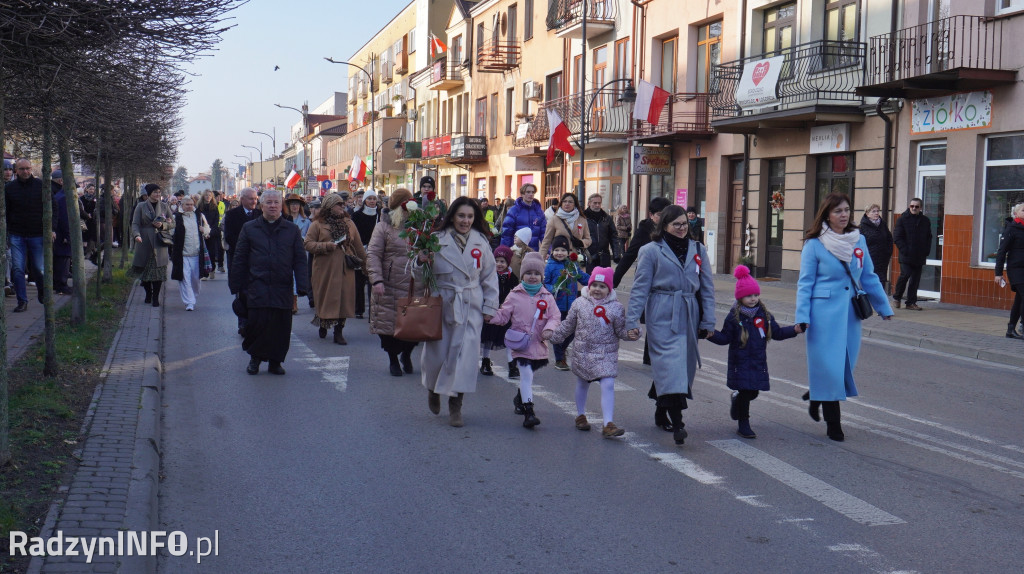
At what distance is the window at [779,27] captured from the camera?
24422 mm

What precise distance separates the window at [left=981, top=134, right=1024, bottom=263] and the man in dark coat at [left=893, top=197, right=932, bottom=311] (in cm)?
131

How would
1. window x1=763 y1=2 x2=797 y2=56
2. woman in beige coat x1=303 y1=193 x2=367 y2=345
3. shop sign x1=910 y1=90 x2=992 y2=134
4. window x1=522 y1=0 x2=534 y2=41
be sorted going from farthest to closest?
window x1=522 y1=0 x2=534 y2=41
window x1=763 y1=2 x2=797 y2=56
shop sign x1=910 y1=90 x2=992 y2=134
woman in beige coat x1=303 y1=193 x2=367 y2=345

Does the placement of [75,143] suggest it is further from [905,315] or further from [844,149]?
[844,149]

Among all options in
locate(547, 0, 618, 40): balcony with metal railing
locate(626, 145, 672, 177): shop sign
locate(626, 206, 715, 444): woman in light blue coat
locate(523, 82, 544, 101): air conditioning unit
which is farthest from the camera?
locate(523, 82, 544, 101): air conditioning unit

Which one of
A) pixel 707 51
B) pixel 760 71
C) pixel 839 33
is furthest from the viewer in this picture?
pixel 707 51

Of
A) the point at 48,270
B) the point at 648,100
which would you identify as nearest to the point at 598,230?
the point at 48,270

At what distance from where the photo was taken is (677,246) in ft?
24.8

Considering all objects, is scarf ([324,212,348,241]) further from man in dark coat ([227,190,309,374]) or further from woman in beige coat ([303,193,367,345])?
man in dark coat ([227,190,309,374])

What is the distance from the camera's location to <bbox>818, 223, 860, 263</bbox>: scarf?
7.59 metres

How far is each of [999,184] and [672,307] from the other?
13.2 metres

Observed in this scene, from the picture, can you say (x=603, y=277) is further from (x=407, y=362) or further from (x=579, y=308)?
(x=407, y=362)

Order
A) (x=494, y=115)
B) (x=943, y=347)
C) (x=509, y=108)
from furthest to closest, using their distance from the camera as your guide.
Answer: (x=494, y=115), (x=509, y=108), (x=943, y=347)

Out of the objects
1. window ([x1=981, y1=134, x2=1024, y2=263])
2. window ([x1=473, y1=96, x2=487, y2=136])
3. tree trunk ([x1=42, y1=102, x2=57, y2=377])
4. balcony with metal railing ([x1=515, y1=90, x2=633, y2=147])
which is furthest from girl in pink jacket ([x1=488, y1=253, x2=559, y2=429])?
window ([x1=473, y1=96, x2=487, y2=136])

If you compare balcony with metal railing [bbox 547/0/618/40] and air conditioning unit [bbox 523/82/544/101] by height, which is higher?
balcony with metal railing [bbox 547/0/618/40]
